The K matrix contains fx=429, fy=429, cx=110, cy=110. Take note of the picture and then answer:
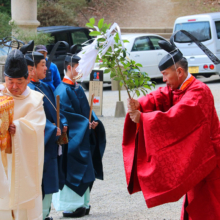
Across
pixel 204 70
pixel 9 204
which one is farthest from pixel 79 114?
pixel 204 70

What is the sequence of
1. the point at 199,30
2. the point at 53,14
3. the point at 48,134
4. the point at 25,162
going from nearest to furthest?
the point at 25,162 < the point at 48,134 < the point at 199,30 < the point at 53,14

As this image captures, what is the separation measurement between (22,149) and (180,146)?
1.21 m

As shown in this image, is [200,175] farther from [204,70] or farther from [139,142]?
[204,70]

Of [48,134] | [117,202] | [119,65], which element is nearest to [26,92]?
[48,134]

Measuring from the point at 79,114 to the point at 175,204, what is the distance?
1453 mm

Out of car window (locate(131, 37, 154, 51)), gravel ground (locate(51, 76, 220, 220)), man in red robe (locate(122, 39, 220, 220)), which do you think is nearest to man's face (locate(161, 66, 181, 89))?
man in red robe (locate(122, 39, 220, 220))

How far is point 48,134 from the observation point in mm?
3682

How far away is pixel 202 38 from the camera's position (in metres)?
14.1

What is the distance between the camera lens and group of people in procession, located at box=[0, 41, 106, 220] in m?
3.30

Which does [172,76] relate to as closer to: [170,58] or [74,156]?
[170,58]

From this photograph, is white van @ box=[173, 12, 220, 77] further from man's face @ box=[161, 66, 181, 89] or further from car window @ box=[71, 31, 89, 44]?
man's face @ box=[161, 66, 181, 89]

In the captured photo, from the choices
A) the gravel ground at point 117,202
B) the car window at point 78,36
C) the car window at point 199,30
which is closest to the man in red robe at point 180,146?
the gravel ground at point 117,202

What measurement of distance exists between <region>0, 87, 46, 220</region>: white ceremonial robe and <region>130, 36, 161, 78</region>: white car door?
10102mm

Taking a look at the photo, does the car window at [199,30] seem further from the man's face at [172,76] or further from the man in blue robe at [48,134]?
the man's face at [172,76]
